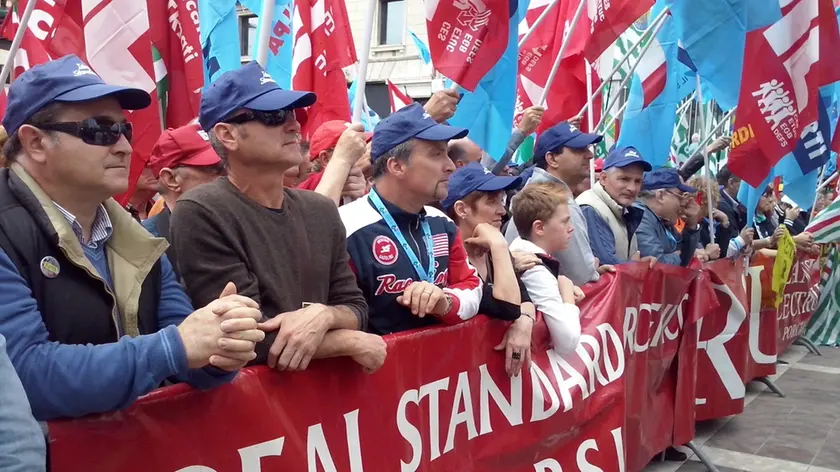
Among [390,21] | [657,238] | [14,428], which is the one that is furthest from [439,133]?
[390,21]

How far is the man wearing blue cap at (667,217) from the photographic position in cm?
573

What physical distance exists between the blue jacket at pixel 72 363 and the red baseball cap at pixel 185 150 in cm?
147

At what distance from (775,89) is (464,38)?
2.61m

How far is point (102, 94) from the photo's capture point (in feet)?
6.58

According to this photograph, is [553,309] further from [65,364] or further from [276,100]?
[65,364]

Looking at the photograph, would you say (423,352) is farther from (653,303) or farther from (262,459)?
(653,303)

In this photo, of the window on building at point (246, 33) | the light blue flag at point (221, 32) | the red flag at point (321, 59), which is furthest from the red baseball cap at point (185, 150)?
the window on building at point (246, 33)

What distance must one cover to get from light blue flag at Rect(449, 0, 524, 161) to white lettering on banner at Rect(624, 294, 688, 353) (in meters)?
1.61

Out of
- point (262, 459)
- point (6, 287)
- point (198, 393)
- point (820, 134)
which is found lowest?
point (262, 459)

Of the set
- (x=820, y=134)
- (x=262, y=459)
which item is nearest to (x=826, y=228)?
(x=820, y=134)

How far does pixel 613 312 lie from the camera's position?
4492 mm

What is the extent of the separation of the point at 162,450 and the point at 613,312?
300cm

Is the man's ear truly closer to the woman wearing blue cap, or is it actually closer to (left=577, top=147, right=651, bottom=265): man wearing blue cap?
the woman wearing blue cap

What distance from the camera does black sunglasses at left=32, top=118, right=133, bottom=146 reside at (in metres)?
2.01
